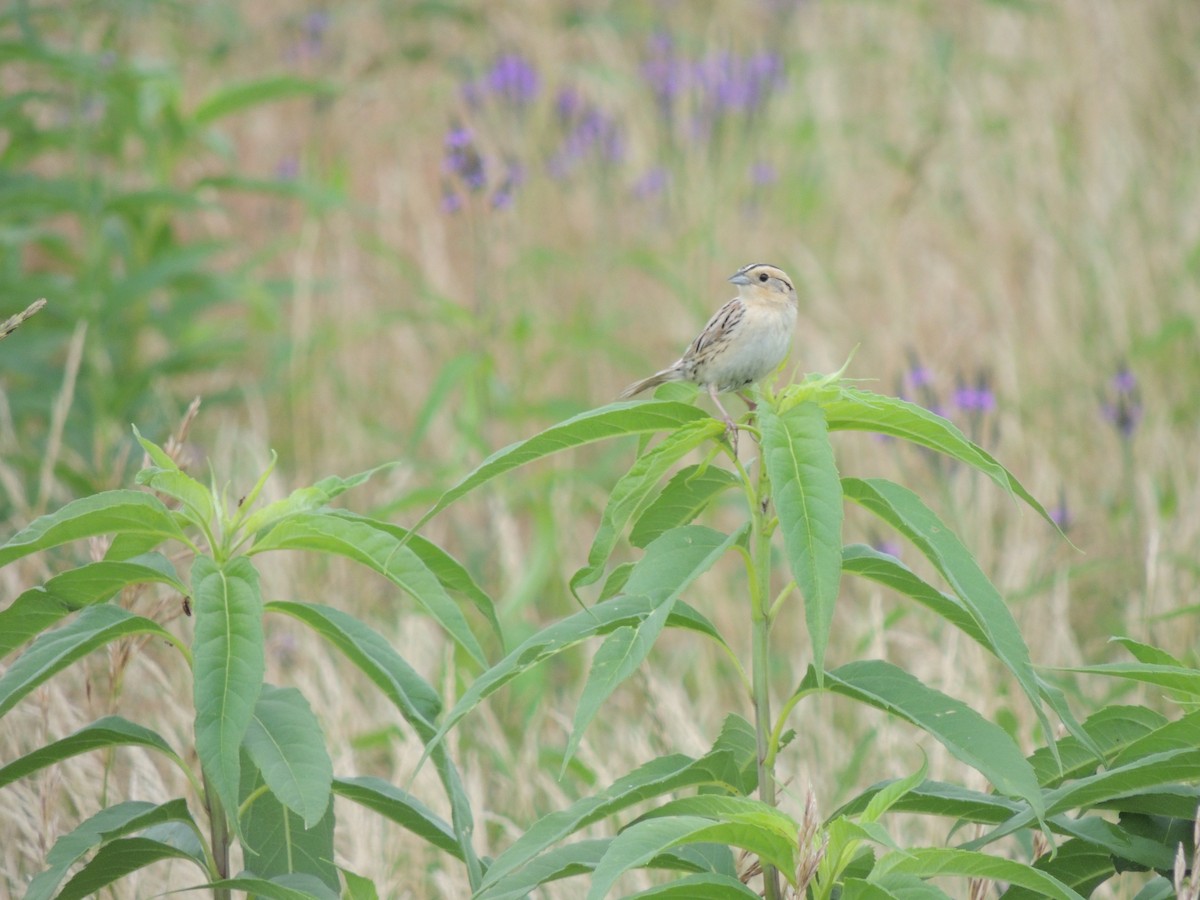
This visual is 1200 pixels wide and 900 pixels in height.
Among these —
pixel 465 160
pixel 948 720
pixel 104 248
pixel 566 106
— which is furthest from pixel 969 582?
pixel 566 106

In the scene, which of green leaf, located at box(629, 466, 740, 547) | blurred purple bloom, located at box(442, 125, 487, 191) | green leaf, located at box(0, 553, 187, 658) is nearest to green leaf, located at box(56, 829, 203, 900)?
green leaf, located at box(0, 553, 187, 658)

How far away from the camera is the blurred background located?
165 inches

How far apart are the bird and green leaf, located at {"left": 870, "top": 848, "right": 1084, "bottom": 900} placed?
1.34 m

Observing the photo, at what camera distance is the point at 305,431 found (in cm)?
602

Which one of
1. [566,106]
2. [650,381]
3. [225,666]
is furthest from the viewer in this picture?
[566,106]

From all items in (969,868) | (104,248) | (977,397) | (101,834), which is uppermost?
(104,248)

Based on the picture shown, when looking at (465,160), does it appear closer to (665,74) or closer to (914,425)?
(665,74)

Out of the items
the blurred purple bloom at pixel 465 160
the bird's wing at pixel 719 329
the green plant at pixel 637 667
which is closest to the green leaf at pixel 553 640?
the green plant at pixel 637 667

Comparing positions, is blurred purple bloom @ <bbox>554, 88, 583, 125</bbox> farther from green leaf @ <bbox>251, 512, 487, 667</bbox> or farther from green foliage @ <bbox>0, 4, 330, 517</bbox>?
green leaf @ <bbox>251, 512, 487, 667</bbox>

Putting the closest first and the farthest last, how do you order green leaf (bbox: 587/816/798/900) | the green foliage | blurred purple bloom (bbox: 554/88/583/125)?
green leaf (bbox: 587/816/798/900) < the green foliage < blurred purple bloom (bbox: 554/88/583/125)

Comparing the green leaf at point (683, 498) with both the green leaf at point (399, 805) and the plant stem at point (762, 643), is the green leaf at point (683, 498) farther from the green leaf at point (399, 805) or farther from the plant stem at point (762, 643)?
the green leaf at point (399, 805)

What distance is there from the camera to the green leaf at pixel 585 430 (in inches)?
67.9

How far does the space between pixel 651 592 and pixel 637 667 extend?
11 centimetres

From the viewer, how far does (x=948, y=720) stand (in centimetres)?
173
